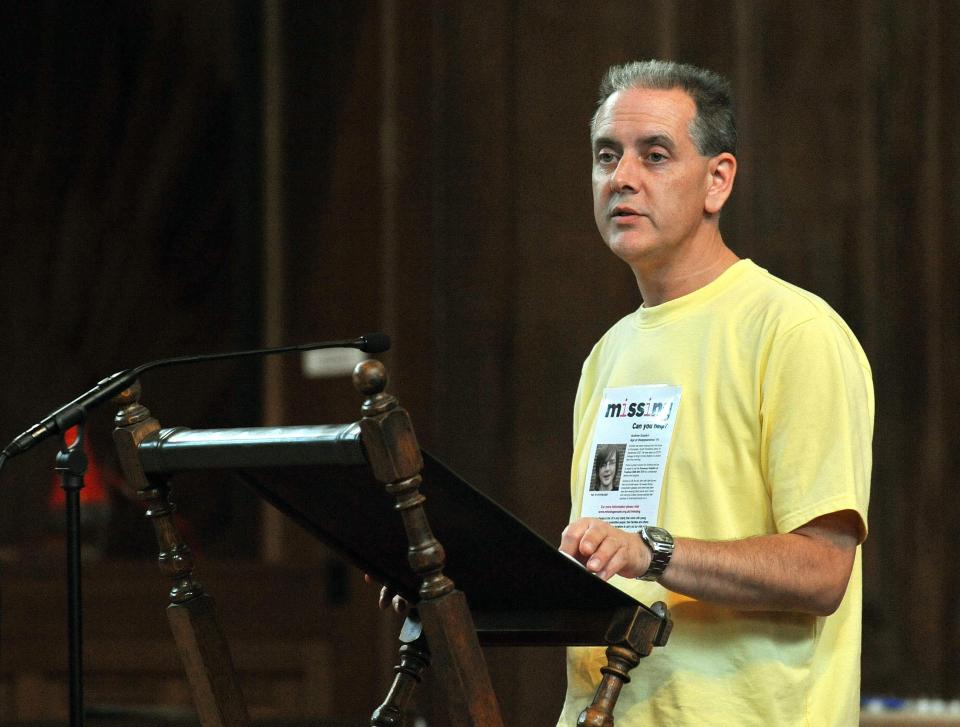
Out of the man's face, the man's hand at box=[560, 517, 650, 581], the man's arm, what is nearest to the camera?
the man's hand at box=[560, 517, 650, 581]

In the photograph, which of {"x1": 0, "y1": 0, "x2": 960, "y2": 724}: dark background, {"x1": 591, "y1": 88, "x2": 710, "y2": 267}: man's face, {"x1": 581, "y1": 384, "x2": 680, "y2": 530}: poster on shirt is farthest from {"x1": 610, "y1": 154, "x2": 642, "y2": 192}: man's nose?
{"x1": 0, "y1": 0, "x2": 960, "y2": 724}: dark background

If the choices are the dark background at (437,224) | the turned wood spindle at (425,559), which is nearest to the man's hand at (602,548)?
the turned wood spindle at (425,559)

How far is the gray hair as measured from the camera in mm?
2156

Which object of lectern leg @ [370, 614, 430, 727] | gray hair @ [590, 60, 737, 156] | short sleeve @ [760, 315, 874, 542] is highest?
gray hair @ [590, 60, 737, 156]

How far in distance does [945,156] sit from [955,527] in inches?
35.1

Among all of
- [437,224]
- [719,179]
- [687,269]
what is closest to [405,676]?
[687,269]

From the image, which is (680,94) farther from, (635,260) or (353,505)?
(353,505)

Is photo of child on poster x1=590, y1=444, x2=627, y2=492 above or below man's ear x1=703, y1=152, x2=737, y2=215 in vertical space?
below

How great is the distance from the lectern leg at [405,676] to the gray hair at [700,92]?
789 mm

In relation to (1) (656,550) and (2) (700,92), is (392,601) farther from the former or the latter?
(2) (700,92)

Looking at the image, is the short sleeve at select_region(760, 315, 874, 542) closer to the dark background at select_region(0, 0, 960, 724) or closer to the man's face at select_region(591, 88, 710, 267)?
the man's face at select_region(591, 88, 710, 267)

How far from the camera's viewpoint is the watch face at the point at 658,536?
5.55 feet

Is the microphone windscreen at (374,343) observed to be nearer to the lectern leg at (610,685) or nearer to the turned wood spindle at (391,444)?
the turned wood spindle at (391,444)

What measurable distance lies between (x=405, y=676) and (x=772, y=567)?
463 millimetres
